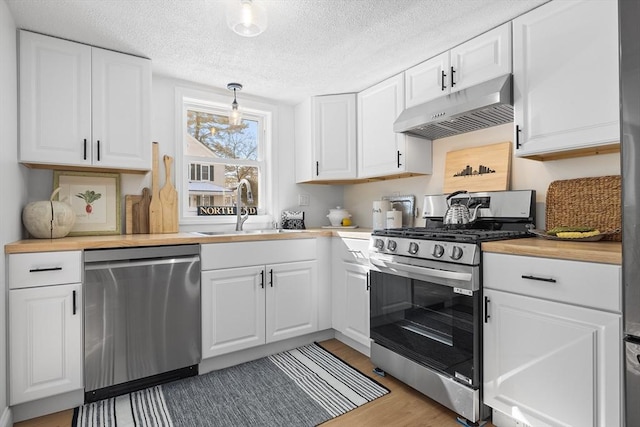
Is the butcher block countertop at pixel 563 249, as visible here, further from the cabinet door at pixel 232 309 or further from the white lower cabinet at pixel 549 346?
the cabinet door at pixel 232 309

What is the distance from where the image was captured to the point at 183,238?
2.24 metres

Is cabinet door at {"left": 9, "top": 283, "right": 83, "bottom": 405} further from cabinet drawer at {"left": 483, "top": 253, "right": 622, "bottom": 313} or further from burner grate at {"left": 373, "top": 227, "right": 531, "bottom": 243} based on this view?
cabinet drawer at {"left": 483, "top": 253, "right": 622, "bottom": 313}

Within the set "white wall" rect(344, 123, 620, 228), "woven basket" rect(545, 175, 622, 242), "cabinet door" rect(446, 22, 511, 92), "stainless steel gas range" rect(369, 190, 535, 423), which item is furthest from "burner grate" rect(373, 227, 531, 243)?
"cabinet door" rect(446, 22, 511, 92)

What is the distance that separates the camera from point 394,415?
74.1 inches

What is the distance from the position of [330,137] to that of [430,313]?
1859 mm

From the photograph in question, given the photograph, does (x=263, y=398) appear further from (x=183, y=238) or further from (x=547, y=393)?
(x=547, y=393)

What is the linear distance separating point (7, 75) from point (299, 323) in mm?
2410

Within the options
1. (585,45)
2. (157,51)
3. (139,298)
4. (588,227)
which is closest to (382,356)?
(588,227)

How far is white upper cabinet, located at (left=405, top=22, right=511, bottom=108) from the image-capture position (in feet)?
6.73

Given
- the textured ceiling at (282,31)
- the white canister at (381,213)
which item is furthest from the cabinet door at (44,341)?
the white canister at (381,213)

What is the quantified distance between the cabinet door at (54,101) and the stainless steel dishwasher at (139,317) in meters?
0.75

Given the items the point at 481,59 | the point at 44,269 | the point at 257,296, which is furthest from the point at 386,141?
the point at 44,269

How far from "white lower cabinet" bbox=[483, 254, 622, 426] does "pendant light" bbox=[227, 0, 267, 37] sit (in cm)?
168

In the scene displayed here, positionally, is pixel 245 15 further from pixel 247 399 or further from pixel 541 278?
pixel 247 399
